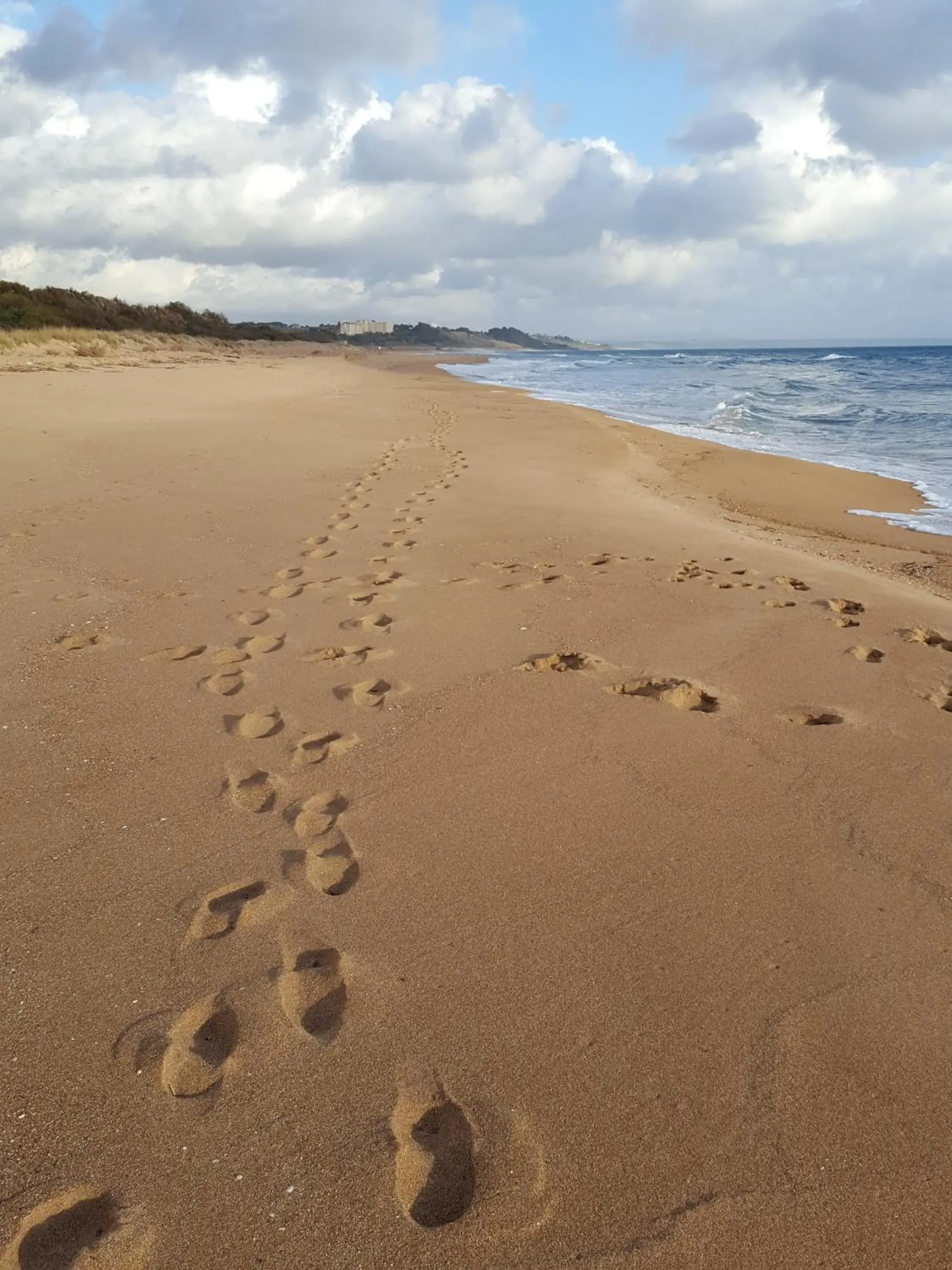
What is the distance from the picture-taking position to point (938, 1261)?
1305mm

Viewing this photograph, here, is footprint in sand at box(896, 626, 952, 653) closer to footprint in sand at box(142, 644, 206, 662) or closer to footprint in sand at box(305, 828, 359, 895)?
footprint in sand at box(305, 828, 359, 895)

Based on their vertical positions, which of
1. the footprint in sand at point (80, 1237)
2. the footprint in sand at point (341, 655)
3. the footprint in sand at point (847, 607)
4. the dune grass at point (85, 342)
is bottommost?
the footprint in sand at point (80, 1237)

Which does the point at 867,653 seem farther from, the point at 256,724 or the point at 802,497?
the point at 802,497

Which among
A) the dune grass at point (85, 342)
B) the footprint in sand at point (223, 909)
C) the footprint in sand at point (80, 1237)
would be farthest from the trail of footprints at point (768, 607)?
the dune grass at point (85, 342)

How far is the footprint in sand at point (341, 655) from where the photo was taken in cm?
350

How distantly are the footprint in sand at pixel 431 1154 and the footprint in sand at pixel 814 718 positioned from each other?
192 cm

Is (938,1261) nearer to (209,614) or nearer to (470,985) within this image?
(470,985)

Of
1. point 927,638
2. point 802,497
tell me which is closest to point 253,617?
point 927,638

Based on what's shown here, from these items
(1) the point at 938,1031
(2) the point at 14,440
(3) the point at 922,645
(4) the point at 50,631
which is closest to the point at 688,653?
(3) the point at 922,645

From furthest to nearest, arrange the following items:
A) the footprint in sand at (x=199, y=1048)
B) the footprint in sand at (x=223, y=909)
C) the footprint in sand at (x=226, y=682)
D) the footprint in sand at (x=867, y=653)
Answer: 1. the footprint in sand at (x=867, y=653)
2. the footprint in sand at (x=226, y=682)
3. the footprint in sand at (x=223, y=909)
4. the footprint in sand at (x=199, y=1048)

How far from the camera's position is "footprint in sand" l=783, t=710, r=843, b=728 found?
2955 mm

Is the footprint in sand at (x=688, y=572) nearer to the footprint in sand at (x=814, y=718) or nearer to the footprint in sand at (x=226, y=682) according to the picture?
the footprint in sand at (x=814, y=718)

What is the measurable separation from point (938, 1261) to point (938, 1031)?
484 millimetres

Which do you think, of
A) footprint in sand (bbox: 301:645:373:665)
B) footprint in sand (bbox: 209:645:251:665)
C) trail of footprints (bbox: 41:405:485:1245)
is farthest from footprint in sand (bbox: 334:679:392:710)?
footprint in sand (bbox: 209:645:251:665)
